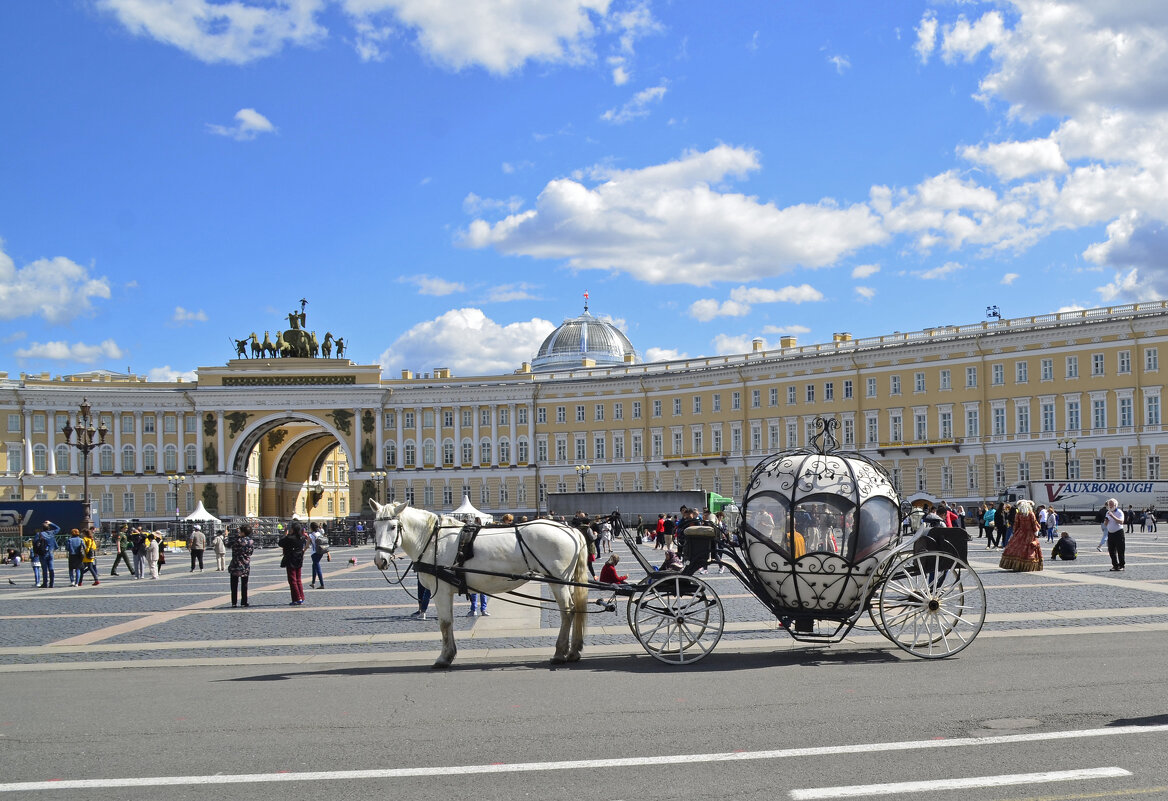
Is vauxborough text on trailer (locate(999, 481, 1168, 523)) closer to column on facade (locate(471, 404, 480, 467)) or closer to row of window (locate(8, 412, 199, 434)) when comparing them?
column on facade (locate(471, 404, 480, 467))

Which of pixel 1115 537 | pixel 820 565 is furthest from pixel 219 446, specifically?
pixel 820 565

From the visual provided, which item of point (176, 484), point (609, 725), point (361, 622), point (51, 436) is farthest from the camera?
point (51, 436)

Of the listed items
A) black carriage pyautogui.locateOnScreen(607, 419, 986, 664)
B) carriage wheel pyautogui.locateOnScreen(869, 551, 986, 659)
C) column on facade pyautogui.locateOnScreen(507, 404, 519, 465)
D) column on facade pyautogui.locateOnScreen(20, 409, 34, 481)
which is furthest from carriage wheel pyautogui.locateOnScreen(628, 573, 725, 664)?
column on facade pyautogui.locateOnScreen(20, 409, 34, 481)

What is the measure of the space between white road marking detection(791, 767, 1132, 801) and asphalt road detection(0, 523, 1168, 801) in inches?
0.9

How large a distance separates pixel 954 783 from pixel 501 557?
654 centimetres

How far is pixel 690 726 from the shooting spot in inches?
349

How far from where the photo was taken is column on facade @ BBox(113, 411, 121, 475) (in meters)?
93.2

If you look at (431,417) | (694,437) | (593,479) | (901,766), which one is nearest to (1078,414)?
(694,437)

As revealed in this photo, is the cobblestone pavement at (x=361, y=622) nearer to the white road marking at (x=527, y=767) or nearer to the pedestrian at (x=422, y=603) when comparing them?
the pedestrian at (x=422, y=603)

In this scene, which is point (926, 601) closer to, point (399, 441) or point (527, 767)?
point (527, 767)

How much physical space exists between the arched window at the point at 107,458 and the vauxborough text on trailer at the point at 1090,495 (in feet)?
235

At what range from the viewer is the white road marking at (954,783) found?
22.4ft

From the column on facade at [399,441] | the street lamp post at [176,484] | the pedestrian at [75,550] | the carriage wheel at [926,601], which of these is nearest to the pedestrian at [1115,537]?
the carriage wheel at [926,601]

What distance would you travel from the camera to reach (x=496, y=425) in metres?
95.1
